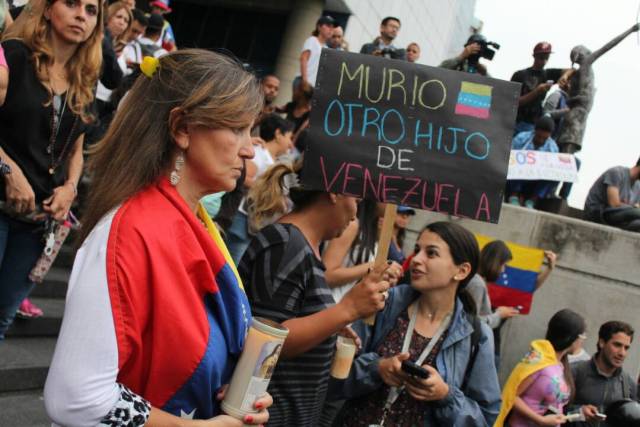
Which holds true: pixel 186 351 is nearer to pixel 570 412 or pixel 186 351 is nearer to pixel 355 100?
pixel 355 100

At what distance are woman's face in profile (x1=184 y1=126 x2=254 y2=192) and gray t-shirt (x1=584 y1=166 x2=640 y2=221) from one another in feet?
24.5

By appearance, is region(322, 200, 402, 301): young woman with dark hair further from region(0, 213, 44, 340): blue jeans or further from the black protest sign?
region(0, 213, 44, 340): blue jeans

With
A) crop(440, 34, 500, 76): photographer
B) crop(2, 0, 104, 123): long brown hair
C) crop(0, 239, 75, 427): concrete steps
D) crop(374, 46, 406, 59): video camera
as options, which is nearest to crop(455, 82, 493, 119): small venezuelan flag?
crop(2, 0, 104, 123): long brown hair

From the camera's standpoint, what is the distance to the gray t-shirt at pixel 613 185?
26.8 ft

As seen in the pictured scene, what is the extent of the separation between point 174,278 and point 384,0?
526 inches

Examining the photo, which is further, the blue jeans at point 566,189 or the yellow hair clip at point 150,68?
the blue jeans at point 566,189

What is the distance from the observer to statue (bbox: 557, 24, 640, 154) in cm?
964

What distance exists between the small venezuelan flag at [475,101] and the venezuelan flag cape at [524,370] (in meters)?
2.54

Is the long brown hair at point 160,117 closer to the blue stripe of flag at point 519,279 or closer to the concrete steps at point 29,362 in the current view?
the concrete steps at point 29,362

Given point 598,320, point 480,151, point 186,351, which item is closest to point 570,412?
point 598,320

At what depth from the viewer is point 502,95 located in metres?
2.91

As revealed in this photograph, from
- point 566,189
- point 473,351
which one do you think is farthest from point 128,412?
point 566,189

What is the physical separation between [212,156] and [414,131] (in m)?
1.34

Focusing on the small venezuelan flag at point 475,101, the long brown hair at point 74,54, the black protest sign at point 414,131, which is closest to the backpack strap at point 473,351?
the black protest sign at point 414,131
